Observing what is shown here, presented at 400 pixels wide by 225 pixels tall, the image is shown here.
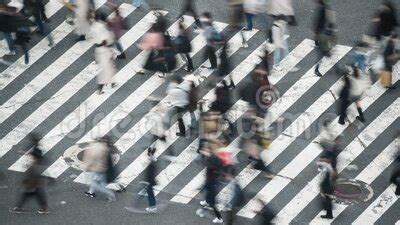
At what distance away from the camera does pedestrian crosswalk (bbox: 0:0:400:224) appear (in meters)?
19.0

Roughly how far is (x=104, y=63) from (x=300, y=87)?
15.8 feet

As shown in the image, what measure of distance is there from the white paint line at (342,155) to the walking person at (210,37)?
3501 mm

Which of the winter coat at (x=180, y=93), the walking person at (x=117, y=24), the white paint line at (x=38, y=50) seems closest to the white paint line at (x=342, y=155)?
the winter coat at (x=180, y=93)

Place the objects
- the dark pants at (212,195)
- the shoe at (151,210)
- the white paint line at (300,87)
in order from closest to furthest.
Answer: the dark pants at (212,195) → the shoe at (151,210) → the white paint line at (300,87)

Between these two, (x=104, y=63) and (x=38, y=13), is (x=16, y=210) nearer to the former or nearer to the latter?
(x=104, y=63)

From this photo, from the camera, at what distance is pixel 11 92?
71.6ft

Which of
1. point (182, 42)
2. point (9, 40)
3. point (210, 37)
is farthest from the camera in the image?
point (9, 40)

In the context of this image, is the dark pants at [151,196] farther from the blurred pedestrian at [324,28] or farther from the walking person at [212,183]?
the blurred pedestrian at [324,28]

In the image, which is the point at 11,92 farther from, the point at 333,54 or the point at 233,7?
the point at 333,54

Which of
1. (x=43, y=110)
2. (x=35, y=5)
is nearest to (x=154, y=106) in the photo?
(x=43, y=110)

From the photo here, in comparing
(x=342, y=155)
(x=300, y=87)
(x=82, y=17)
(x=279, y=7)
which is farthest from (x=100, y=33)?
(x=342, y=155)

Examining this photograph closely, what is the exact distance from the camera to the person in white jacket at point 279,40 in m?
21.9

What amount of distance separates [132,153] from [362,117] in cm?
545

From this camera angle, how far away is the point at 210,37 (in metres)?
21.7
